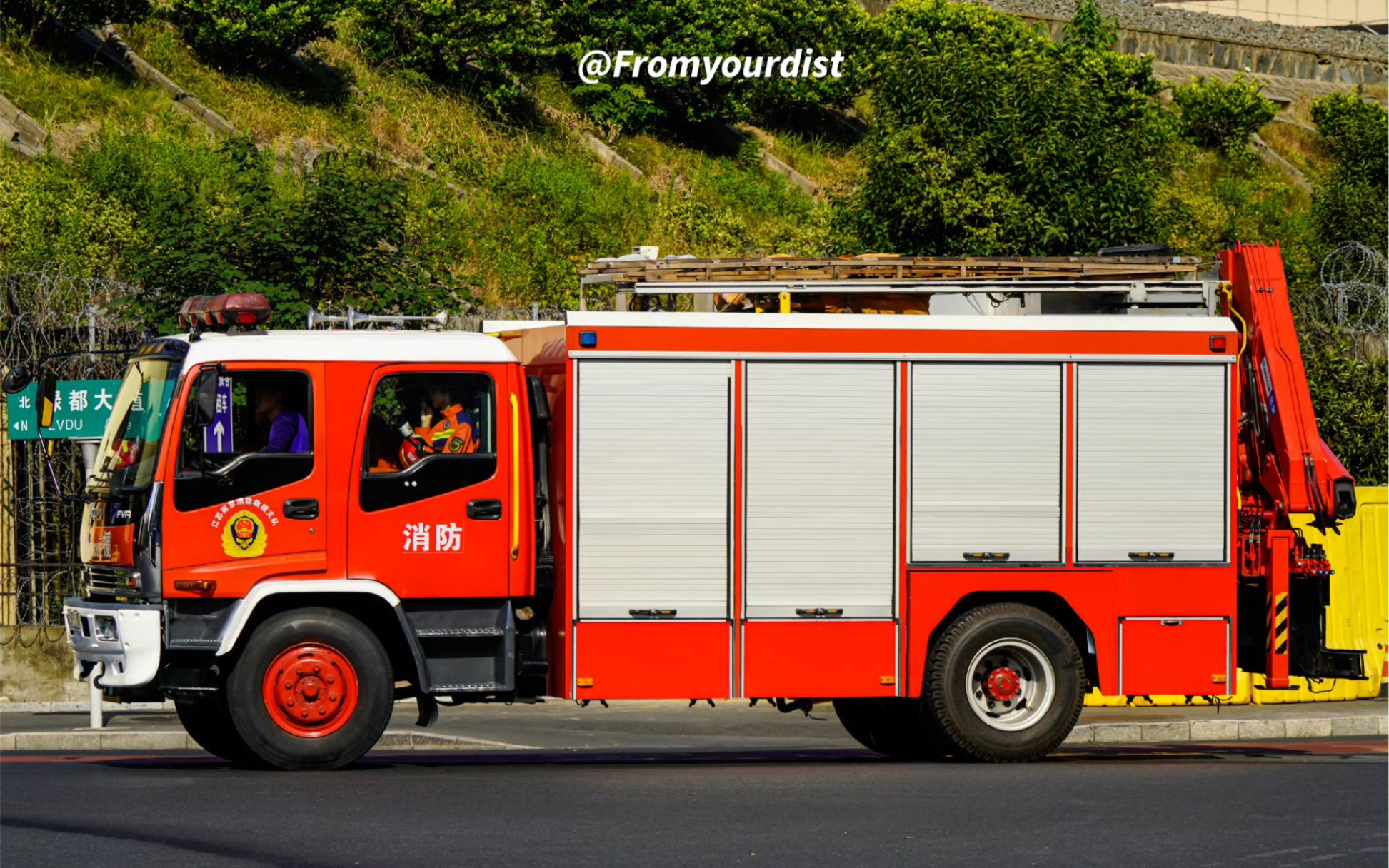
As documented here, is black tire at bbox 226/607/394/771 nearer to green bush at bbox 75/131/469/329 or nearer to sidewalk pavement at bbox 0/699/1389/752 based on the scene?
sidewalk pavement at bbox 0/699/1389/752

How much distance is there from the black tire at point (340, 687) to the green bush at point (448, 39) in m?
33.5

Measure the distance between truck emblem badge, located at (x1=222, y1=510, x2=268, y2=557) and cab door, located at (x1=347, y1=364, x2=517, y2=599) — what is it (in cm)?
50

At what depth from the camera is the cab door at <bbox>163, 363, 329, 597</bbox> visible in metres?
10.7

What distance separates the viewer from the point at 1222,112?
61344 millimetres

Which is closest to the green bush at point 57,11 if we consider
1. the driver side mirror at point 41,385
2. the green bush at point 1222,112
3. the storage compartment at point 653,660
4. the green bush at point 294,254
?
the green bush at point 294,254

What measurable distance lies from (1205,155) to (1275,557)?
49.7m

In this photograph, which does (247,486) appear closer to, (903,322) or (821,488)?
(821,488)

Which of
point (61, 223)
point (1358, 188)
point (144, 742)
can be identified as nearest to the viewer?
point (144, 742)

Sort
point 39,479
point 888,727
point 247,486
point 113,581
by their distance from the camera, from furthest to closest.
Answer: point 39,479 < point 888,727 < point 113,581 < point 247,486

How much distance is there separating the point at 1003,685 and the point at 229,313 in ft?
17.2

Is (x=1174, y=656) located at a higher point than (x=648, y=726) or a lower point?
higher
